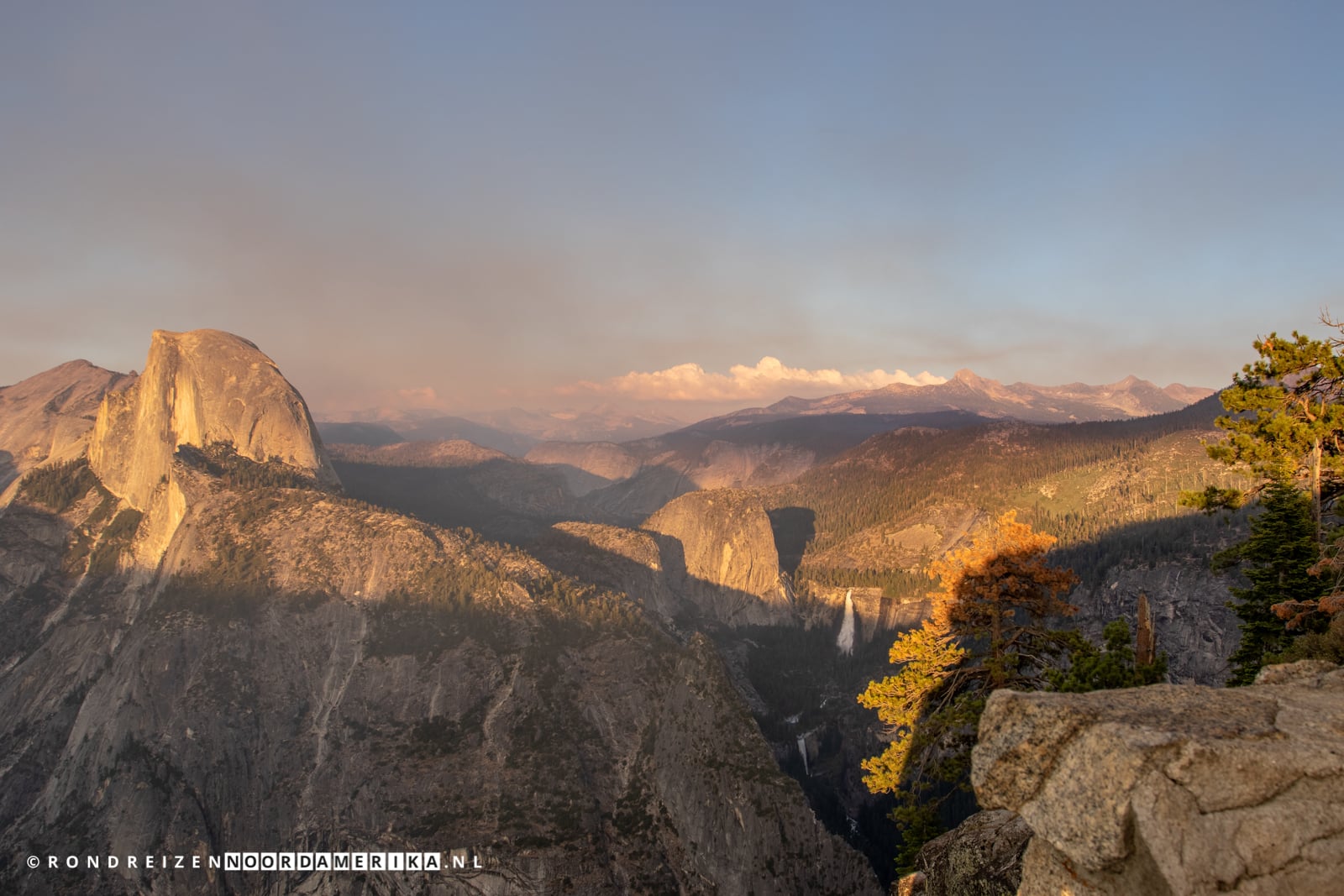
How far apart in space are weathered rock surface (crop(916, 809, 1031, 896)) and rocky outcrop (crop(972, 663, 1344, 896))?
4.77 m

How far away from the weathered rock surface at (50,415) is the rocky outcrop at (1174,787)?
168 m

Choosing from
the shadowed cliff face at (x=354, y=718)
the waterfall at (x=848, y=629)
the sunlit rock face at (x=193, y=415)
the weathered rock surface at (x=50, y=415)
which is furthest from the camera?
the weathered rock surface at (x=50, y=415)

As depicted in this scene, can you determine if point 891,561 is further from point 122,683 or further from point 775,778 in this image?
point 122,683

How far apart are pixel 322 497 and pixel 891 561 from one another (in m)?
132

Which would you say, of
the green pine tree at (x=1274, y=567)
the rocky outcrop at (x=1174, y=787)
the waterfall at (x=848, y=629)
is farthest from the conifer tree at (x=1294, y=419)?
the waterfall at (x=848, y=629)

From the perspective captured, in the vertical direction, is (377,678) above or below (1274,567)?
below

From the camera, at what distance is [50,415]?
539ft

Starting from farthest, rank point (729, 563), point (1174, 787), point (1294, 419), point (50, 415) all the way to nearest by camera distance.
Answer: point (50, 415) < point (729, 563) < point (1294, 419) < point (1174, 787)

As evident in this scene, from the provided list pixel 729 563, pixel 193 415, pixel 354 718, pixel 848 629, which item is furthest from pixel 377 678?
pixel 848 629

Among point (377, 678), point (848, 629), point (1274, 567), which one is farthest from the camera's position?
point (848, 629)

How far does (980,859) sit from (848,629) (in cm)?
12934

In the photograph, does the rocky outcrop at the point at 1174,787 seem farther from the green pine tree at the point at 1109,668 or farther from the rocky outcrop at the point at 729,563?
the rocky outcrop at the point at 729,563

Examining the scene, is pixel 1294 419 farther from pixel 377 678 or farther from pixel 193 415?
pixel 193 415

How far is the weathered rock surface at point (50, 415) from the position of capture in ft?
475
